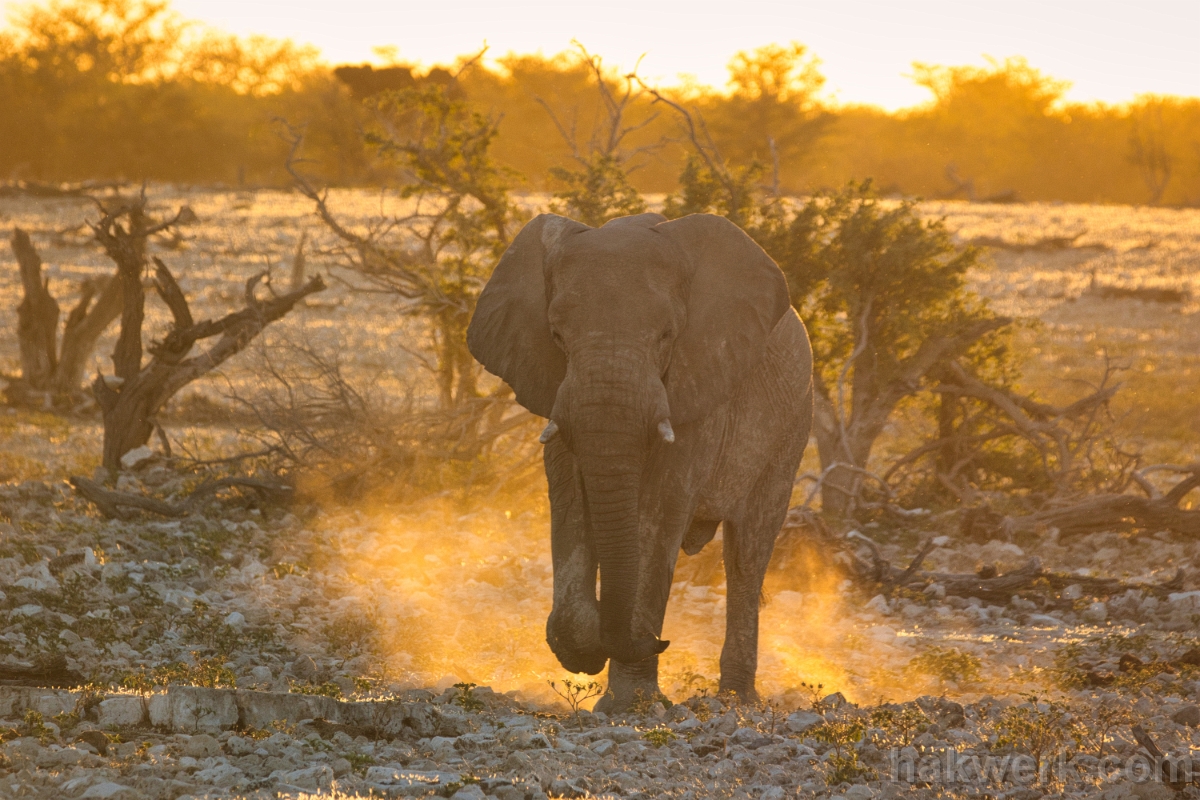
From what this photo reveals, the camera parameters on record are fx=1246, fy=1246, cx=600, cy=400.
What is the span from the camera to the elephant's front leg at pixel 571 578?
5414 millimetres

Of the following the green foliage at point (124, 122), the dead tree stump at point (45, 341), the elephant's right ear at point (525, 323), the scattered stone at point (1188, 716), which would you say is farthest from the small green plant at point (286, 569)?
the green foliage at point (124, 122)

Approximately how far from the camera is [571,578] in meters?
5.50

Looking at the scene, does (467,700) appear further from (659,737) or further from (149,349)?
(149,349)

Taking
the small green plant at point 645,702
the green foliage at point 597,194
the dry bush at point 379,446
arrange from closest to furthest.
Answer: the small green plant at point 645,702
the dry bush at point 379,446
the green foliage at point 597,194

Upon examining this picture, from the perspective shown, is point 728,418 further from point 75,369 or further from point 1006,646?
point 75,369

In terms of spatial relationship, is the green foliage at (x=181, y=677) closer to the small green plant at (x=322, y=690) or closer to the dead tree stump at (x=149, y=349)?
the small green plant at (x=322, y=690)

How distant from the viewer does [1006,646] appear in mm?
7469

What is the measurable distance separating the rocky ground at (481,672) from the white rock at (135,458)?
9 centimetres

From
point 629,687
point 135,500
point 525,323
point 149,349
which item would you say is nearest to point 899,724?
point 629,687

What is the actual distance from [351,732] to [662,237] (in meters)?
2.56

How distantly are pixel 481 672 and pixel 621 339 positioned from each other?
2525 mm

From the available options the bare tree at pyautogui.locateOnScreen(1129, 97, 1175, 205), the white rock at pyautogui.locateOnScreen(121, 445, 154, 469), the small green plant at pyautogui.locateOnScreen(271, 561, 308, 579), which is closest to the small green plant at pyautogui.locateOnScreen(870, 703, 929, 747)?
the small green plant at pyautogui.locateOnScreen(271, 561, 308, 579)

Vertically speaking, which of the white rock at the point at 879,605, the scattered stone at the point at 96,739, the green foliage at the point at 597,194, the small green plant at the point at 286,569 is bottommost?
the small green plant at the point at 286,569

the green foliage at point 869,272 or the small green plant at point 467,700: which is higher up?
the green foliage at point 869,272
